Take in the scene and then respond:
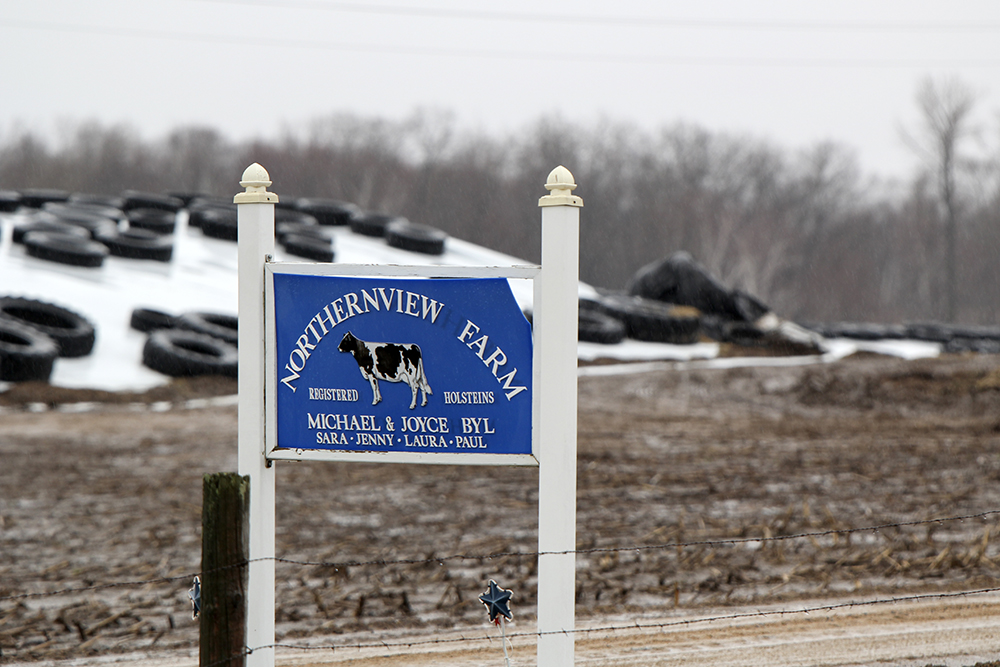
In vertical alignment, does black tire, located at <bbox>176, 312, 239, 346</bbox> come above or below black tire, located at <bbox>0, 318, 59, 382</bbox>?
above

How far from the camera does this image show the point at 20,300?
21.6 m

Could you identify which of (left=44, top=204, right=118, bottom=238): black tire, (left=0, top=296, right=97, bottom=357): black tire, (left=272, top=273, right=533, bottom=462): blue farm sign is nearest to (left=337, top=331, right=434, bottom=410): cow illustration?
(left=272, top=273, right=533, bottom=462): blue farm sign

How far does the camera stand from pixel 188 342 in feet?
70.0

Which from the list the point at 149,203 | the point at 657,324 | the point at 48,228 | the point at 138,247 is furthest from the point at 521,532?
the point at 149,203

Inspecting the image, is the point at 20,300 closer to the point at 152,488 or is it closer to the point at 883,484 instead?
the point at 152,488

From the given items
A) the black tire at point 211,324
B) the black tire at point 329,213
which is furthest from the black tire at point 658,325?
the black tire at point 329,213

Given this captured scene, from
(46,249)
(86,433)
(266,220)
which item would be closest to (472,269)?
(266,220)

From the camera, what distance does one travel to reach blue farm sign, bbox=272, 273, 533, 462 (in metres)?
4.50

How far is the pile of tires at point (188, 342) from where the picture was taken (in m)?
20.4

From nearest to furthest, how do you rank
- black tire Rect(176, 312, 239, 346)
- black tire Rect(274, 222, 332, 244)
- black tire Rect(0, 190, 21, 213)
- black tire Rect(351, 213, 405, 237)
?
black tire Rect(176, 312, 239, 346) < black tire Rect(274, 222, 332, 244) < black tire Rect(0, 190, 21, 213) < black tire Rect(351, 213, 405, 237)

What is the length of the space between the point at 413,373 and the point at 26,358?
1635cm

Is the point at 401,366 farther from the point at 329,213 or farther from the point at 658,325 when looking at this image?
the point at 329,213

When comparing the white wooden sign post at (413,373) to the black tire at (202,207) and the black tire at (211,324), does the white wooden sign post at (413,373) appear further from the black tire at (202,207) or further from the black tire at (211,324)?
the black tire at (202,207)

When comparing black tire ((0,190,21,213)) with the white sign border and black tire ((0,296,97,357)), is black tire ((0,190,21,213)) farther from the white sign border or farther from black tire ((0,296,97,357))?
the white sign border
